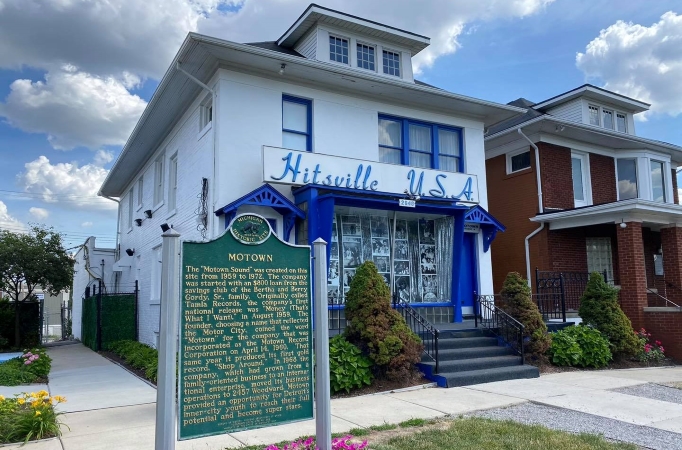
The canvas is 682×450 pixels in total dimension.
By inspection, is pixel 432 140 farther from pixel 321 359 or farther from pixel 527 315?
pixel 321 359

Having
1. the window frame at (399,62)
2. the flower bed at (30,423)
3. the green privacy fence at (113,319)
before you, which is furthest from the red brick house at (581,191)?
the flower bed at (30,423)

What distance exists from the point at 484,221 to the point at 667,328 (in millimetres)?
5090

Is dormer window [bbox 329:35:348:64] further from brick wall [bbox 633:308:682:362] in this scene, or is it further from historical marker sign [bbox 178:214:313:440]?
historical marker sign [bbox 178:214:313:440]

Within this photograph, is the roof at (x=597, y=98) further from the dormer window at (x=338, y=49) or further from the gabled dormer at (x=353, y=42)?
the dormer window at (x=338, y=49)

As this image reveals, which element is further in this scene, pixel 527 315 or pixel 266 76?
→ pixel 266 76

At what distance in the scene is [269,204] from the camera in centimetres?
1159

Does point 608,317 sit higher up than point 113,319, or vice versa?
point 608,317

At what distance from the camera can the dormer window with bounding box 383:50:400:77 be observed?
50.5 ft

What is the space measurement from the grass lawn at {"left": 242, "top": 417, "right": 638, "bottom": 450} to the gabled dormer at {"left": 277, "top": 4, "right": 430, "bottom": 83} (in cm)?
960

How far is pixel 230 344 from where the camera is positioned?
4.70 m

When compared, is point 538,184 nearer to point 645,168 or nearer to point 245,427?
point 645,168

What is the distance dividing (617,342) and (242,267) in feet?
35.3

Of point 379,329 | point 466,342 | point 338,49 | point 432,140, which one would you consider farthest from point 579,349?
point 338,49

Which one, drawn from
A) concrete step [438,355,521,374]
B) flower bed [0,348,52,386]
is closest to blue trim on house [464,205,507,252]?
concrete step [438,355,521,374]
